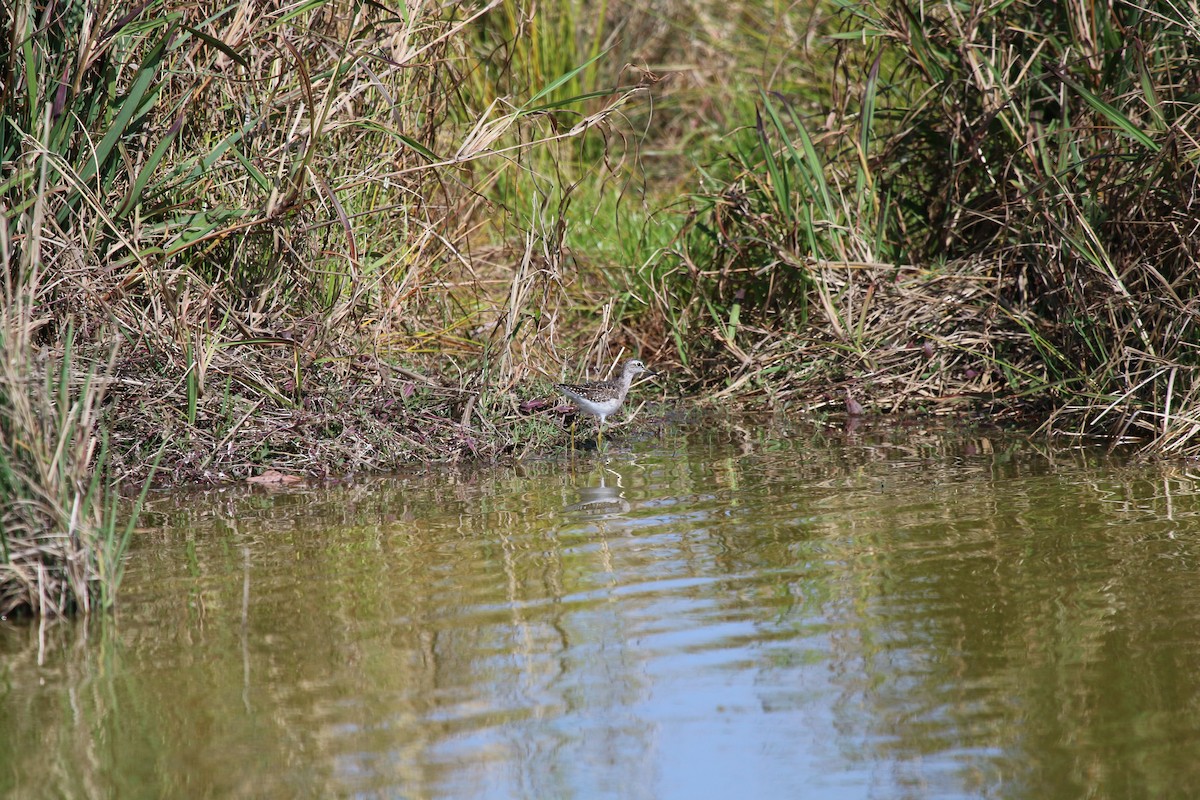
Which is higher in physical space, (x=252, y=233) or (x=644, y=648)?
(x=252, y=233)

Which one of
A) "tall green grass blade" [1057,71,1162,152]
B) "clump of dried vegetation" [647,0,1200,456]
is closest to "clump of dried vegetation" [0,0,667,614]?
"clump of dried vegetation" [647,0,1200,456]

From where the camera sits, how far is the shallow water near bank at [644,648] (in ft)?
12.0

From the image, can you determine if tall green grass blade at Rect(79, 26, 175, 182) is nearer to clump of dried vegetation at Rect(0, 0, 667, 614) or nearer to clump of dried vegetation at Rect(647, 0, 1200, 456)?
clump of dried vegetation at Rect(0, 0, 667, 614)

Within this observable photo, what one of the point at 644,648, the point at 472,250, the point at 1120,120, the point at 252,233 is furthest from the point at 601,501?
the point at 472,250

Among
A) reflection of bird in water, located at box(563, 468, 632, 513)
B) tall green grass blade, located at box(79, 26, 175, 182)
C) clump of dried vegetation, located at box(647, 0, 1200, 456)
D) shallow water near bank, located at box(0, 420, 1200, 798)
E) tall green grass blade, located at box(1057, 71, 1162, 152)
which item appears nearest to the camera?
shallow water near bank, located at box(0, 420, 1200, 798)

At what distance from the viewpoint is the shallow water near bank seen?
12.0 ft

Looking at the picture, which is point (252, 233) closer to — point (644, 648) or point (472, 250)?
point (472, 250)

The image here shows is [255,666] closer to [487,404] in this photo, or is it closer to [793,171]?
[487,404]

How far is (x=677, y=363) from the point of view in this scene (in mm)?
9508

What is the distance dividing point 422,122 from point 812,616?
501 cm

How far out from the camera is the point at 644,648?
4500 millimetres

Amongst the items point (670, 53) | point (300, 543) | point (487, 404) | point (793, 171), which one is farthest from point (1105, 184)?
point (670, 53)

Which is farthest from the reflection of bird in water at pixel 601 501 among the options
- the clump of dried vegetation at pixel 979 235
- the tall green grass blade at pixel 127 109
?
the tall green grass blade at pixel 127 109

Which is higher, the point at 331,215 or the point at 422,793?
the point at 331,215
